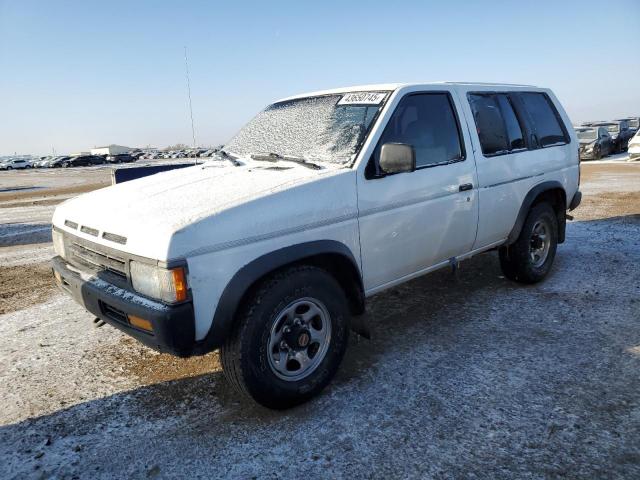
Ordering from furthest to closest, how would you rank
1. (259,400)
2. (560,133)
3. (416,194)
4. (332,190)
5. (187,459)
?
(560,133) → (416,194) → (332,190) → (259,400) → (187,459)

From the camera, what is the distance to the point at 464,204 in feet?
12.5

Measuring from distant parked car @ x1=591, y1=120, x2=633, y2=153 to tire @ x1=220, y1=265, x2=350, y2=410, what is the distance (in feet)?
80.3

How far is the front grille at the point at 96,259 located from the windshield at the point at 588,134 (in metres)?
22.9

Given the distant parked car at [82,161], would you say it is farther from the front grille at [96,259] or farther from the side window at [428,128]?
the side window at [428,128]

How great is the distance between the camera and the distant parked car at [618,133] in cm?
2262

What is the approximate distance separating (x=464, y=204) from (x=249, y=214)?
6.68 feet

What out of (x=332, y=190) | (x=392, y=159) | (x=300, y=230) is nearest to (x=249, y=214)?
(x=300, y=230)

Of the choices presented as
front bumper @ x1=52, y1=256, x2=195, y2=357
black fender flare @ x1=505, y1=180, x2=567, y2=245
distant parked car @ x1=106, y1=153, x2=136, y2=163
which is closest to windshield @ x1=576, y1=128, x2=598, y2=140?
black fender flare @ x1=505, y1=180, x2=567, y2=245

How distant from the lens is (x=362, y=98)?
3494 millimetres

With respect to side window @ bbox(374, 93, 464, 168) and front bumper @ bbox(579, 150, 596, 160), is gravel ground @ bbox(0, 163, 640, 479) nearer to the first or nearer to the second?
side window @ bbox(374, 93, 464, 168)

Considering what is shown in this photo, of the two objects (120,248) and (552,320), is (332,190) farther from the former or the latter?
(552,320)

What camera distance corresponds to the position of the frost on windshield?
3.26 m

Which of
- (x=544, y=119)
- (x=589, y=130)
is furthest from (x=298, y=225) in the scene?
(x=589, y=130)

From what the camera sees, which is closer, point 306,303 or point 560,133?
point 306,303
